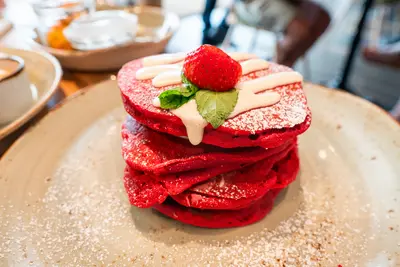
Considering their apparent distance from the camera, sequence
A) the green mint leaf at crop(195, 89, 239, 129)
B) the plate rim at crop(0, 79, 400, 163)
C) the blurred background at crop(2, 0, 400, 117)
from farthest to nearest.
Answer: the blurred background at crop(2, 0, 400, 117) < the plate rim at crop(0, 79, 400, 163) < the green mint leaf at crop(195, 89, 239, 129)

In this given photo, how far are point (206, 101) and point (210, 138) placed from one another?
10 cm

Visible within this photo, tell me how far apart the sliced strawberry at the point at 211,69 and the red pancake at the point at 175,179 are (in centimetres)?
24

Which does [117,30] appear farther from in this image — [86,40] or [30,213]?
[30,213]

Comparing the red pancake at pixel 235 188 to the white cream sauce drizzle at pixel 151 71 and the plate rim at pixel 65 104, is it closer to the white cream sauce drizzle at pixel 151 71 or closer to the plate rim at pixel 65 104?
the white cream sauce drizzle at pixel 151 71

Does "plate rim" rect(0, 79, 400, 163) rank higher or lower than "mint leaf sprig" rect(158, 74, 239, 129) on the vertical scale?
lower

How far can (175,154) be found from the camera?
41.3 inches

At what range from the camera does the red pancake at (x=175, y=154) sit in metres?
1.00

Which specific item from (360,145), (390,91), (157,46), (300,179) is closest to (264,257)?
(300,179)

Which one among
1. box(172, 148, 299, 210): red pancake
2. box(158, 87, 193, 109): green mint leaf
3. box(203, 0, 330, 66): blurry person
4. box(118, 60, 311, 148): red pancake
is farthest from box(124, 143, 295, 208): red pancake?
box(203, 0, 330, 66): blurry person

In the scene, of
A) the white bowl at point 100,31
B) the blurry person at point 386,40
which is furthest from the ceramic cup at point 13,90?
the blurry person at point 386,40

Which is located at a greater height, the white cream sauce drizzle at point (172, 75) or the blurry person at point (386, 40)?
the white cream sauce drizzle at point (172, 75)

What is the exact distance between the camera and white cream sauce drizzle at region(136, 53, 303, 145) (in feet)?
3.11

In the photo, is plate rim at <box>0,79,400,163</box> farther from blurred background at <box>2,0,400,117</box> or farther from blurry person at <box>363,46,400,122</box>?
blurry person at <box>363,46,400,122</box>

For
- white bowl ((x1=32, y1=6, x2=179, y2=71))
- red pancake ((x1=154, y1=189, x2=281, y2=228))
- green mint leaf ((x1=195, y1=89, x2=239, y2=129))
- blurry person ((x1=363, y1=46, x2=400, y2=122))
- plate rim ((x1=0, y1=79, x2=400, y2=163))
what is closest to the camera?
green mint leaf ((x1=195, y1=89, x2=239, y2=129))
